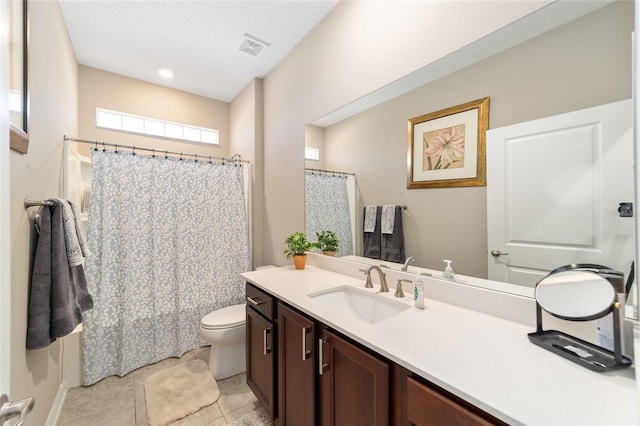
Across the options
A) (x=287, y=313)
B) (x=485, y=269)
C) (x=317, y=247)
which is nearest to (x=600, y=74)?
(x=485, y=269)

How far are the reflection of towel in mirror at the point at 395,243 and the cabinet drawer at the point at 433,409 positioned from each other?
83 cm

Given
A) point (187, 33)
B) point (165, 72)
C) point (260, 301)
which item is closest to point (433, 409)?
point (260, 301)

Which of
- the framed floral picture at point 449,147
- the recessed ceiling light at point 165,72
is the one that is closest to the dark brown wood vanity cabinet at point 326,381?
the framed floral picture at point 449,147

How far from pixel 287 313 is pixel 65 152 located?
87.1 inches

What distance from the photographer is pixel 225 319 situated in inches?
82.3

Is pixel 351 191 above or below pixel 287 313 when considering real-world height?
above

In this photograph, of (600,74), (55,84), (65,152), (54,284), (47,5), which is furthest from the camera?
(65,152)

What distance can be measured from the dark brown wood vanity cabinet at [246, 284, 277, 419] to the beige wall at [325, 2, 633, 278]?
0.84 meters

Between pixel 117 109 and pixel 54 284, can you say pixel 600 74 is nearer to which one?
pixel 54 284

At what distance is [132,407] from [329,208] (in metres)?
1.96

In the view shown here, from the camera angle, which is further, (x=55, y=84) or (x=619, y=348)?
(x=55, y=84)

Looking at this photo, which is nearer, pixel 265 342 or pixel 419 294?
pixel 419 294

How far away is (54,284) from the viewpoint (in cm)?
128

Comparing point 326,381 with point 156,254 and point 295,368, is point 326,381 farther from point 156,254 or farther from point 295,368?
point 156,254
